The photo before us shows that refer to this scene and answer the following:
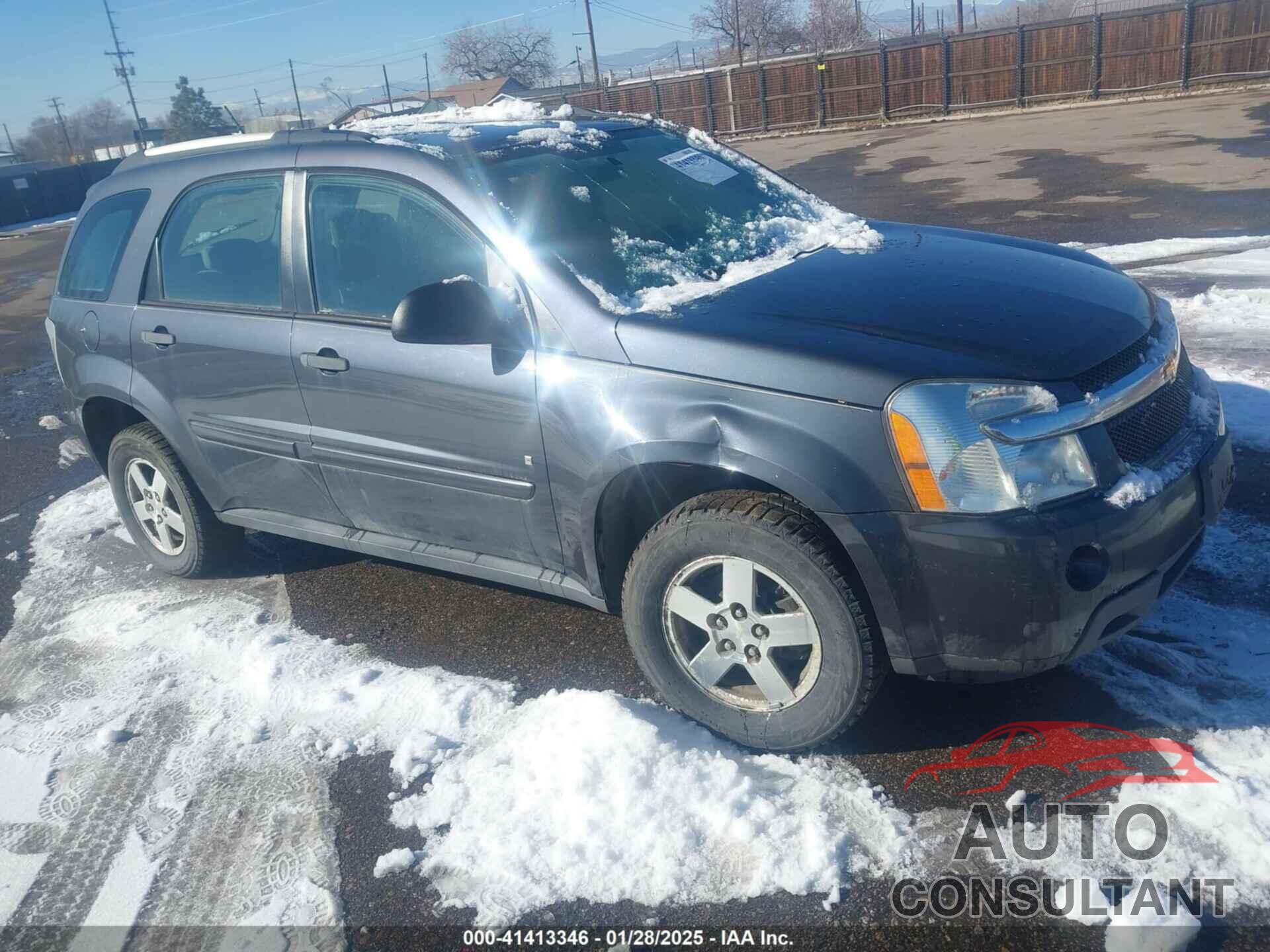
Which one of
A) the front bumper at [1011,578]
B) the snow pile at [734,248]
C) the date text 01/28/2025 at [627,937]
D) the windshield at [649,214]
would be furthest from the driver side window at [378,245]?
the date text 01/28/2025 at [627,937]

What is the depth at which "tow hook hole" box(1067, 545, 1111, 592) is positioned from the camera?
97.3 inches

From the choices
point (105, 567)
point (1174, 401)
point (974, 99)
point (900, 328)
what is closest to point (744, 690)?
point (900, 328)

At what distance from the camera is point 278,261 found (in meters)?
3.78

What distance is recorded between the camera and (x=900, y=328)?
2789 millimetres

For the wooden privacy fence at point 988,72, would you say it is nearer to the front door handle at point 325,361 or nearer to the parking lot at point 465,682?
the parking lot at point 465,682

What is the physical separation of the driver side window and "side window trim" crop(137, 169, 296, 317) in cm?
12

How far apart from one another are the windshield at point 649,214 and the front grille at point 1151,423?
3.97 feet

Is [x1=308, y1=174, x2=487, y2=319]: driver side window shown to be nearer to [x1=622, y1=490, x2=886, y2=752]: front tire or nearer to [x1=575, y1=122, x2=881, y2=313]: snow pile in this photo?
[x1=575, y1=122, x2=881, y2=313]: snow pile

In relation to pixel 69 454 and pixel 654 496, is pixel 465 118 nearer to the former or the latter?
pixel 654 496

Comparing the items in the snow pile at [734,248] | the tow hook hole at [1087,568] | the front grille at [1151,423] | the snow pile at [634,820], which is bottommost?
the snow pile at [634,820]

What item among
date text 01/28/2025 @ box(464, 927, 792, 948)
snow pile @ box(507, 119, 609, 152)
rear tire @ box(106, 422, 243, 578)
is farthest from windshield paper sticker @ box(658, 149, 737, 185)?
date text 01/28/2025 @ box(464, 927, 792, 948)

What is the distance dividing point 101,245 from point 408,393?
2180mm

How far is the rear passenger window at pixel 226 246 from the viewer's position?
12.6 feet

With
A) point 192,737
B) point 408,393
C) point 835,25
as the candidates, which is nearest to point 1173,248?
Result: point 408,393
